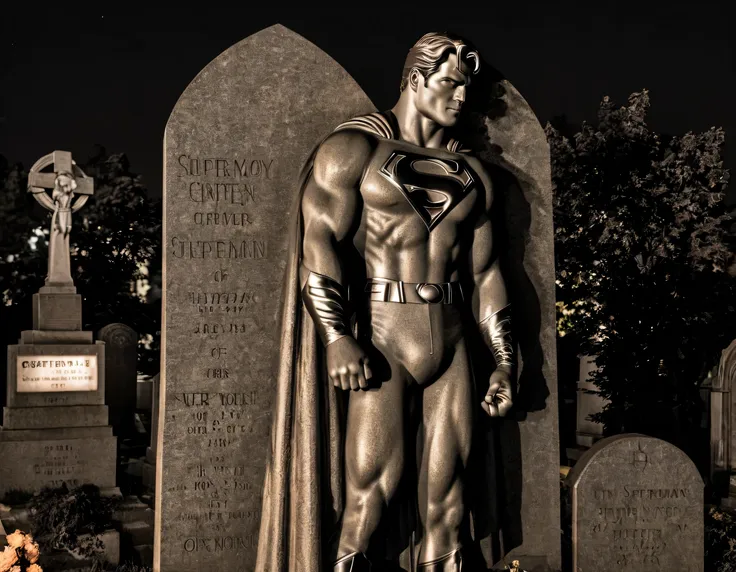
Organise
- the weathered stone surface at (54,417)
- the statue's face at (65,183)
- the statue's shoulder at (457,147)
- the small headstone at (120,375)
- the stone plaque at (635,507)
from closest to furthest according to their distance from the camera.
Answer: the statue's shoulder at (457,147)
the stone plaque at (635,507)
the weathered stone surface at (54,417)
the statue's face at (65,183)
the small headstone at (120,375)

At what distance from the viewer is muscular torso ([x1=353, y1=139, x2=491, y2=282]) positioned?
4824mm

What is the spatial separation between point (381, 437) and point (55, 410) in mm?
9474

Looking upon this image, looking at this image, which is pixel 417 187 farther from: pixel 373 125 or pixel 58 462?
pixel 58 462

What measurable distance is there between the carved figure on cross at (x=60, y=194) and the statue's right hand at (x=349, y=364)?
1040 cm

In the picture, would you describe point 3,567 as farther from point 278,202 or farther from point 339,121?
point 339,121

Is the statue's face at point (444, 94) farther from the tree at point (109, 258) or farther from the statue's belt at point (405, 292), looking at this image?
the tree at point (109, 258)

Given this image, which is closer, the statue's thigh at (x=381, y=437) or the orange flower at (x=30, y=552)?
the statue's thigh at (x=381, y=437)

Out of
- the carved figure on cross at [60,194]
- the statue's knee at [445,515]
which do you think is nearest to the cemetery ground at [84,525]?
the carved figure on cross at [60,194]

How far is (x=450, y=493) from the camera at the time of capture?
486cm

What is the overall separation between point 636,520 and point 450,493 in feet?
→ 9.61

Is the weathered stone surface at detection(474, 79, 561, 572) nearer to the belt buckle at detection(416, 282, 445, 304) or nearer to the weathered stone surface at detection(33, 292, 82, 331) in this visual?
the belt buckle at detection(416, 282, 445, 304)

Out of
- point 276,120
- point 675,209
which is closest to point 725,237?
point 675,209

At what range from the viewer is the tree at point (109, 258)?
77.1 ft

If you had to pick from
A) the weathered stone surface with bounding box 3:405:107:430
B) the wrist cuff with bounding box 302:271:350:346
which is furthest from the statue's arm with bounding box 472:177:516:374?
the weathered stone surface with bounding box 3:405:107:430
